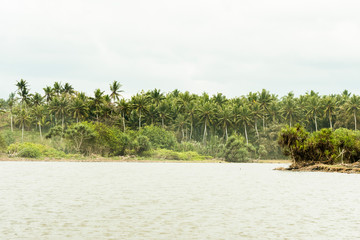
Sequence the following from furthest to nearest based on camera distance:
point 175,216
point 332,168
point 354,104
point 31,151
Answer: point 354,104 < point 31,151 < point 332,168 < point 175,216

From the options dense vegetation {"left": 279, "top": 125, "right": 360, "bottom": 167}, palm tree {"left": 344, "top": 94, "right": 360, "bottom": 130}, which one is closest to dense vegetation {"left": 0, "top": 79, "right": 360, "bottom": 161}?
palm tree {"left": 344, "top": 94, "right": 360, "bottom": 130}

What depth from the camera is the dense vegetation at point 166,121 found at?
354 feet

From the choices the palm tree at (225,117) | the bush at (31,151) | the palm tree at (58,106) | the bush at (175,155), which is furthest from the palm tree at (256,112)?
the bush at (31,151)

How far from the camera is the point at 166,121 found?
13000cm

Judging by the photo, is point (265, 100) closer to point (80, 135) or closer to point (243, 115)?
point (243, 115)

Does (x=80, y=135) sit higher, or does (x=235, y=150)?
(x=80, y=135)

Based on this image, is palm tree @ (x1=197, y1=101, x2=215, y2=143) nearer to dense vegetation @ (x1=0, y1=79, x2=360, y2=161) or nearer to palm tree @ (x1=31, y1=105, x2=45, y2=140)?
dense vegetation @ (x1=0, y1=79, x2=360, y2=161)

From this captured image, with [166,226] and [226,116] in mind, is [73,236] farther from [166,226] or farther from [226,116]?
[226,116]

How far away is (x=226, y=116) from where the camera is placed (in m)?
124

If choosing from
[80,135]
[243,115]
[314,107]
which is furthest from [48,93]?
[314,107]

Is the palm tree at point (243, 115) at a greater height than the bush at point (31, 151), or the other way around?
the palm tree at point (243, 115)

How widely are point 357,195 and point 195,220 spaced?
670 inches

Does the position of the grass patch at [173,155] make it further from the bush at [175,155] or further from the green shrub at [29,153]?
the green shrub at [29,153]

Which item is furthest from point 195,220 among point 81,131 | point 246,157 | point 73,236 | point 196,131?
point 196,131
